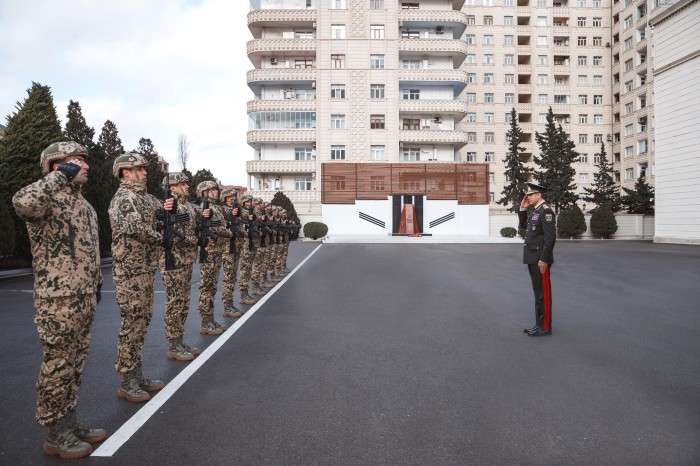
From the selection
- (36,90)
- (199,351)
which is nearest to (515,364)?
(199,351)

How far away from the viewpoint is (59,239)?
11.5 feet

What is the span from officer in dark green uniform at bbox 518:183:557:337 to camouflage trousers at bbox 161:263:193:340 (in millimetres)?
4574

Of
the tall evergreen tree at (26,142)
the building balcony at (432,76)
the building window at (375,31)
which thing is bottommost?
the tall evergreen tree at (26,142)

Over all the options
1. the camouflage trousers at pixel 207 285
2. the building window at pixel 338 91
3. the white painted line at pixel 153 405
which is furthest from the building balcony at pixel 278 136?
the white painted line at pixel 153 405

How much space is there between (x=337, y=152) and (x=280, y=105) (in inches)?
280

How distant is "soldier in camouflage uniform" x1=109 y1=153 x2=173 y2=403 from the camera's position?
14.8ft

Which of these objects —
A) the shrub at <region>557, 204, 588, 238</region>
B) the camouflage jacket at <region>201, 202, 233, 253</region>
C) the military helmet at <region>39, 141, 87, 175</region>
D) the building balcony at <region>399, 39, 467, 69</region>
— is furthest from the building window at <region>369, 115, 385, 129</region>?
the military helmet at <region>39, 141, 87, 175</region>

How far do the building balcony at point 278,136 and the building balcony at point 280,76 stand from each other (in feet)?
15.8

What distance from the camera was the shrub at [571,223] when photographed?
4519 cm

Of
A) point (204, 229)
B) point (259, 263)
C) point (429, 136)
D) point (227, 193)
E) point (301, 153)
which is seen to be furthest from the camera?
point (301, 153)

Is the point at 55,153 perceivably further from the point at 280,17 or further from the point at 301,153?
the point at 280,17

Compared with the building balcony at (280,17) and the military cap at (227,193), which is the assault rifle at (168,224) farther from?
the building balcony at (280,17)

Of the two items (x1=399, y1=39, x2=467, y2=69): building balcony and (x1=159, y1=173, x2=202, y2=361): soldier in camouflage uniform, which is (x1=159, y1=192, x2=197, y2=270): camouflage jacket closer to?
(x1=159, y1=173, x2=202, y2=361): soldier in camouflage uniform

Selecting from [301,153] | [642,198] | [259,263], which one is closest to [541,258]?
[259,263]
